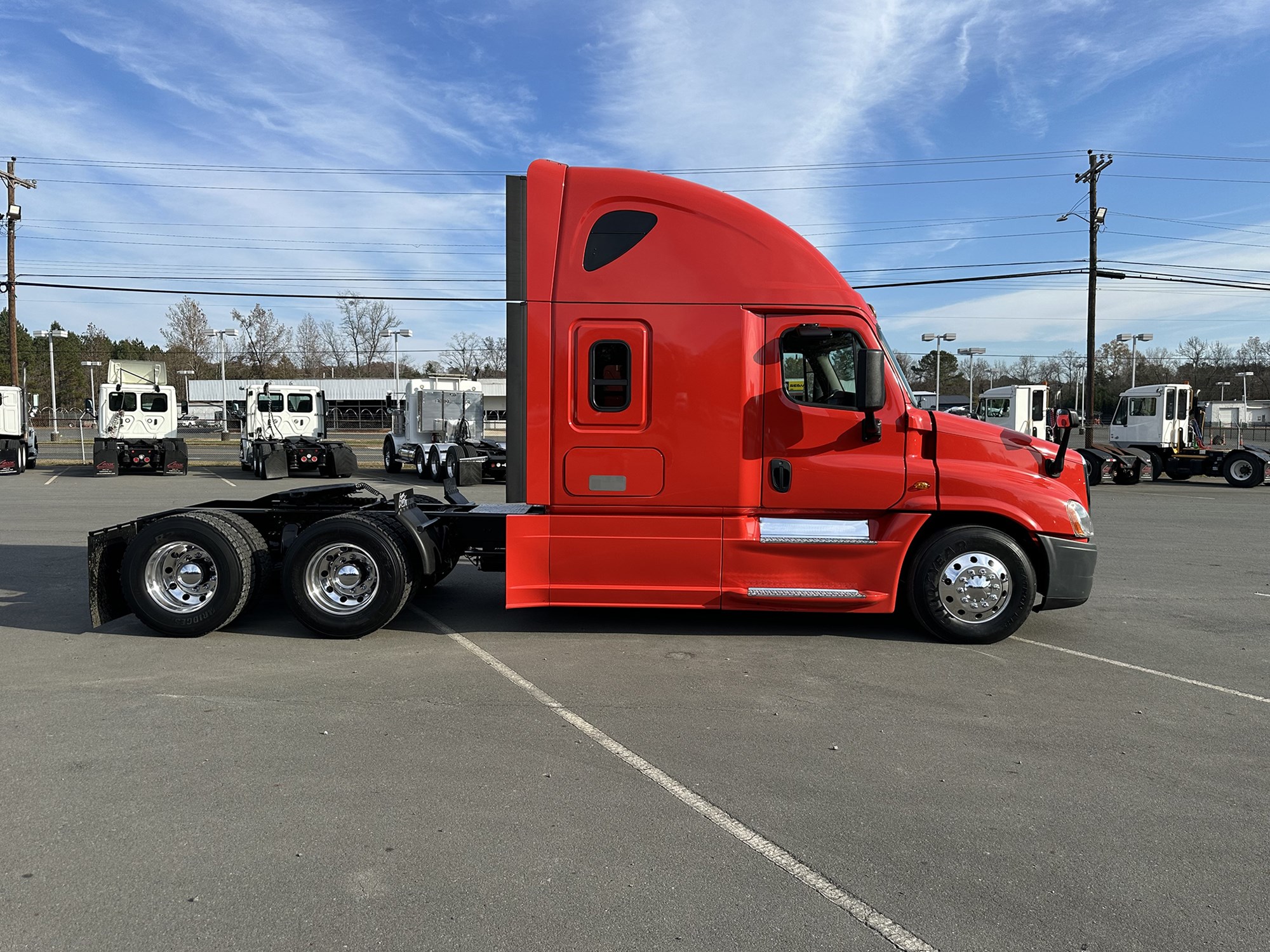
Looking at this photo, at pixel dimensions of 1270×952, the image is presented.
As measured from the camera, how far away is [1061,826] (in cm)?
356

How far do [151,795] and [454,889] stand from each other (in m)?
1.65

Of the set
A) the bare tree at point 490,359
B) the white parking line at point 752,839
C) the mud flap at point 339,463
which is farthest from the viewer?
the bare tree at point 490,359

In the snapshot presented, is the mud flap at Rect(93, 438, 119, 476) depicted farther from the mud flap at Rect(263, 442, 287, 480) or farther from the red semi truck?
the red semi truck

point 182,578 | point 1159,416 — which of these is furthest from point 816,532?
point 1159,416

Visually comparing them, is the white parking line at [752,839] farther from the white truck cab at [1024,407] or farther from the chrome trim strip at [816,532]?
the white truck cab at [1024,407]

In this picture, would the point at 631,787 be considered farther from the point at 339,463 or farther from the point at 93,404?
the point at 93,404

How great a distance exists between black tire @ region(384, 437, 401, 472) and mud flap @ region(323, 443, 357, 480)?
222 cm

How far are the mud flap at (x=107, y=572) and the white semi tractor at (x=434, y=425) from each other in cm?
1465

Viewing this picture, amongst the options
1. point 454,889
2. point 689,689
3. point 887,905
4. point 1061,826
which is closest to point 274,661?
point 689,689

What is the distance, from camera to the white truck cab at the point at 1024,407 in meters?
27.3

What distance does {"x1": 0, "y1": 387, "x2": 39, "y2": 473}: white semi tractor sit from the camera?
24.4 metres

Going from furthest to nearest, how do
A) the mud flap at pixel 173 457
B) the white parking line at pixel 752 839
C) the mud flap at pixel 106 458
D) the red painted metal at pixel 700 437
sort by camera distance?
the mud flap at pixel 173 457
the mud flap at pixel 106 458
the red painted metal at pixel 700 437
the white parking line at pixel 752 839

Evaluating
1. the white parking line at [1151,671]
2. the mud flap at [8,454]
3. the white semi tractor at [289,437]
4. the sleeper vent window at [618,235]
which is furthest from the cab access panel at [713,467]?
the mud flap at [8,454]

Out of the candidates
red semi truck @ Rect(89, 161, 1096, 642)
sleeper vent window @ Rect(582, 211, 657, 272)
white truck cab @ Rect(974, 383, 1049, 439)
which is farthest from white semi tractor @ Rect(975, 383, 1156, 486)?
sleeper vent window @ Rect(582, 211, 657, 272)
